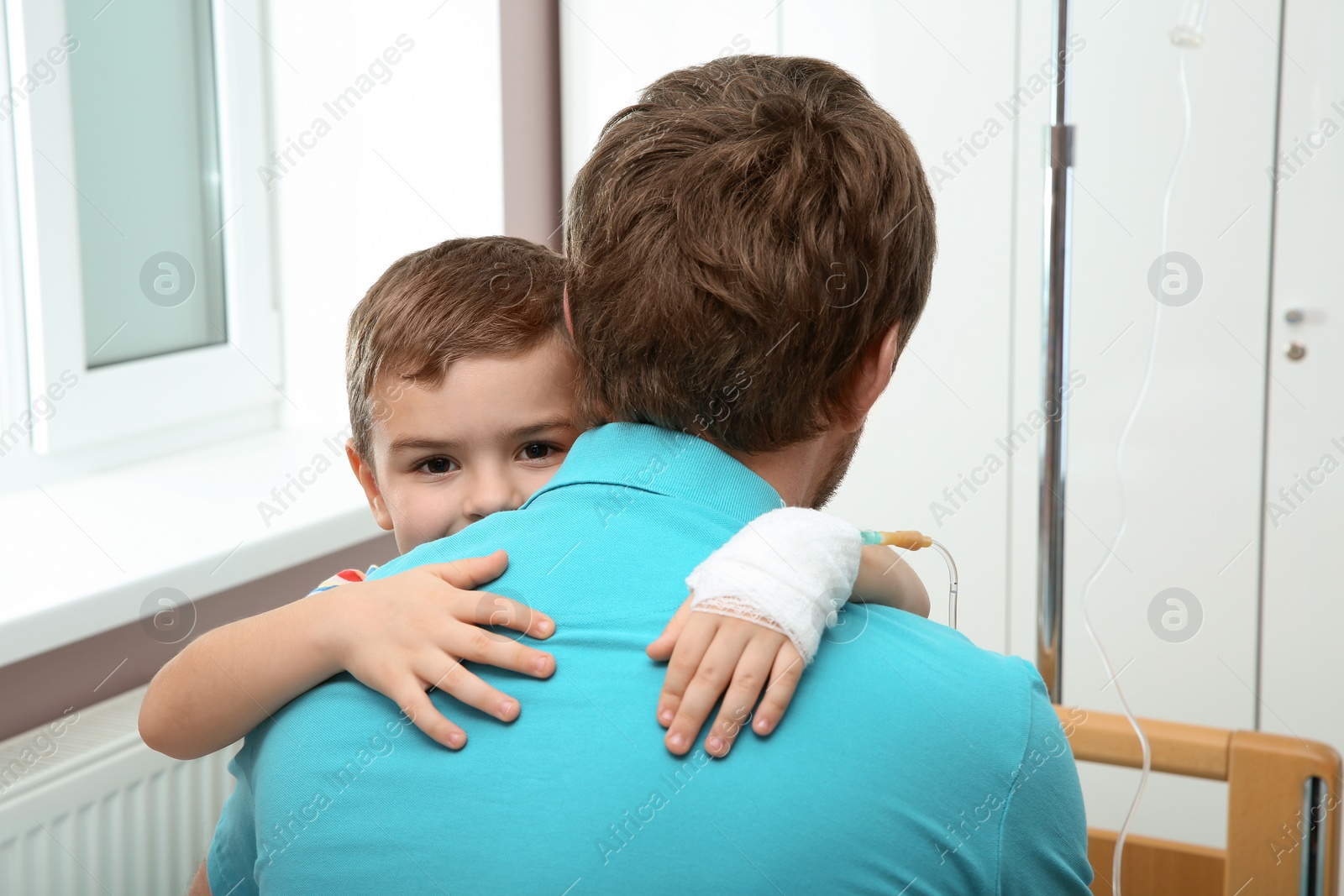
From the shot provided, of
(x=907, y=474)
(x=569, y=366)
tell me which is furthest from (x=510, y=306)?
(x=907, y=474)

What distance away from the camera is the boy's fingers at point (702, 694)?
0.65 m

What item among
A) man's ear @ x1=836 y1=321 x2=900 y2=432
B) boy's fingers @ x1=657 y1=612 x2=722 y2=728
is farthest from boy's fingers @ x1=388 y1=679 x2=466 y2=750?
man's ear @ x1=836 y1=321 x2=900 y2=432

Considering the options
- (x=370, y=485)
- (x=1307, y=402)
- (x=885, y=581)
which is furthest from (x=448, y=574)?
(x=1307, y=402)

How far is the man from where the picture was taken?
646 mm

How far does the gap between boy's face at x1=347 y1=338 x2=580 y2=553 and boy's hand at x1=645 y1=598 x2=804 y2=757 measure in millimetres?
548

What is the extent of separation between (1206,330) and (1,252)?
6.61 ft

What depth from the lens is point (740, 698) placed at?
65 cm

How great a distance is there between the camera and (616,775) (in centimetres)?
65

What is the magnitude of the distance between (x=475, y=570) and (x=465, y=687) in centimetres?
8

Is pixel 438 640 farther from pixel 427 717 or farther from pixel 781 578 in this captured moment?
pixel 781 578

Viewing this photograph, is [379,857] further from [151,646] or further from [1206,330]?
[1206,330]

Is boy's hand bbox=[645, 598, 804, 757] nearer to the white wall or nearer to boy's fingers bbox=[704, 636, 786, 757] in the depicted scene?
boy's fingers bbox=[704, 636, 786, 757]

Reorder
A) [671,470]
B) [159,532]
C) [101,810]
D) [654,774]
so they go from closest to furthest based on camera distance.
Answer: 1. [654,774]
2. [671,470]
3. [101,810]
4. [159,532]

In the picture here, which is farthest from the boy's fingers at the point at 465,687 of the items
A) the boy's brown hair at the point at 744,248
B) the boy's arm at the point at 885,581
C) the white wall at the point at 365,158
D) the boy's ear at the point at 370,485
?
the white wall at the point at 365,158
